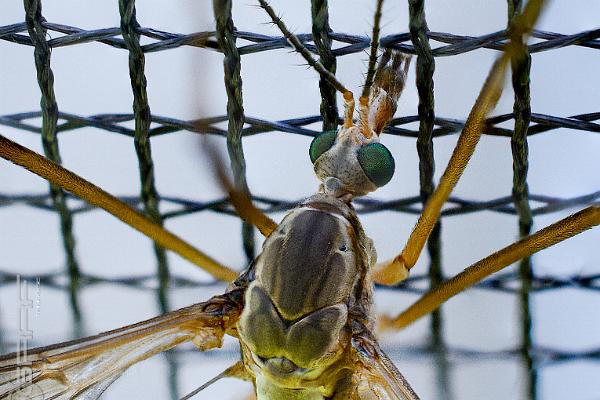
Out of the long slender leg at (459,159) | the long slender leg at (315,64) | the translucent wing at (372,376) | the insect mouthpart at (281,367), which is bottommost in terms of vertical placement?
the translucent wing at (372,376)

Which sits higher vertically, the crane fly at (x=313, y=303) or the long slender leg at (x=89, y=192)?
the long slender leg at (x=89, y=192)

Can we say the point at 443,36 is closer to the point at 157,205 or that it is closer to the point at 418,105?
the point at 418,105

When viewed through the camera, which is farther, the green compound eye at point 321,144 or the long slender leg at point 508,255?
the green compound eye at point 321,144

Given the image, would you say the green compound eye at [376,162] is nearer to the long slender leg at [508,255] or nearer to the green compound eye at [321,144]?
the green compound eye at [321,144]

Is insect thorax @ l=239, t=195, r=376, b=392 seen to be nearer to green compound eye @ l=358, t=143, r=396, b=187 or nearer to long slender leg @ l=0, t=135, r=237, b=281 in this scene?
green compound eye @ l=358, t=143, r=396, b=187

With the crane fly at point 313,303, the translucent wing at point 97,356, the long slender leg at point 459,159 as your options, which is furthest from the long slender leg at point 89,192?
the long slender leg at point 459,159
